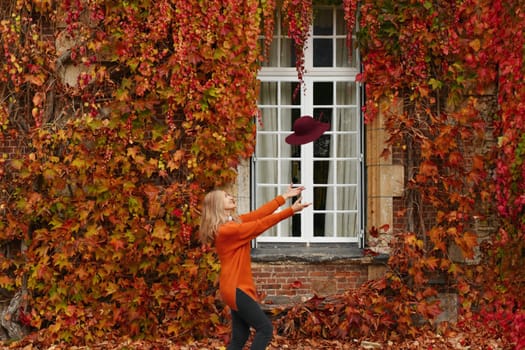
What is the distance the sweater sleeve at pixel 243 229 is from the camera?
5684 mm

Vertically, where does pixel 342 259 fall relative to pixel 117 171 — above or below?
below

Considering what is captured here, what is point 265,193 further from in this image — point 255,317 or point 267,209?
point 255,317

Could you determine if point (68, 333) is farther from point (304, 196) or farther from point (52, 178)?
point (304, 196)

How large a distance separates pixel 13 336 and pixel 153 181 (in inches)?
77.8

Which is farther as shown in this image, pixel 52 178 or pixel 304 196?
pixel 304 196

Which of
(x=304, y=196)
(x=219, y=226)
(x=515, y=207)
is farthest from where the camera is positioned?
(x=304, y=196)

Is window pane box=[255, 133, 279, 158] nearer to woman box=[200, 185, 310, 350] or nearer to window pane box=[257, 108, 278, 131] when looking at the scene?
window pane box=[257, 108, 278, 131]

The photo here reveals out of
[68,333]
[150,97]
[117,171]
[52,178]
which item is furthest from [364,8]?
[68,333]

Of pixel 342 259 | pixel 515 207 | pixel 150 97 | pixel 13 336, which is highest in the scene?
pixel 150 97

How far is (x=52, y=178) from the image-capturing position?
7.91 metres

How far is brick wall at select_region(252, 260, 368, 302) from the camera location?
822cm

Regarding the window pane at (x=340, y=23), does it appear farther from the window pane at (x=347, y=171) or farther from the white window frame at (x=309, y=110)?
the window pane at (x=347, y=171)

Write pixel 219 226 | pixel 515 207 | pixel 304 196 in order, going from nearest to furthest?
pixel 219 226
pixel 515 207
pixel 304 196

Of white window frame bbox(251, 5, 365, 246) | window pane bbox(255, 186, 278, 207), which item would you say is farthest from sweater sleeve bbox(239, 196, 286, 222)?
window pane bbox(255, 186, 278, 207)
